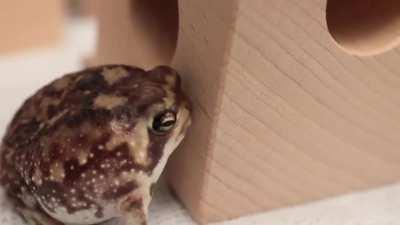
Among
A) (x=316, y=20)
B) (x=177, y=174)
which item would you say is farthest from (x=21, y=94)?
(x=316, y=20)

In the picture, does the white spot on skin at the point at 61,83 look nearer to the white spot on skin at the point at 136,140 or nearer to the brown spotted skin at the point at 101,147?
the brown spotted skin at the point at 101,147

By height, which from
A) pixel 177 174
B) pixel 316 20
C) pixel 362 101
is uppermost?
pixel 316 20

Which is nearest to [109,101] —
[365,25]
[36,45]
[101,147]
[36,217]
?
[101,147]

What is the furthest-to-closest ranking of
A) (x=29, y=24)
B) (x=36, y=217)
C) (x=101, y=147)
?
(x=29, y=24) → (x=36, y=217) → (x=101, y=147)

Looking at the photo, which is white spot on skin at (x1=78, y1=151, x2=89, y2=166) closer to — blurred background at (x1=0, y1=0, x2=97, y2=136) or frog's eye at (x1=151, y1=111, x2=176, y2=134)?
frog's eye at (x1=151, y1=111, x2=176, y2=134)

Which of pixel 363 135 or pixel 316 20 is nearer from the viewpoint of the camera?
pixel 316 20

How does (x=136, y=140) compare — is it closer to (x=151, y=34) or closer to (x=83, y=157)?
(x=83, y=157)

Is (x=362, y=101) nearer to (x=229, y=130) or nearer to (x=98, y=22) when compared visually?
(x=229, y=130)
